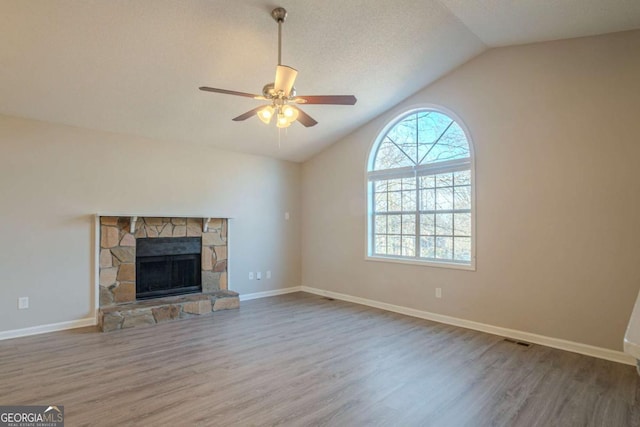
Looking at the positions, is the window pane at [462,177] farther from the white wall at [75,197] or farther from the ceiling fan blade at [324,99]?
the white wall at [75,197]

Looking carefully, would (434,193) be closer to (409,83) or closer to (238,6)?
(409,83)

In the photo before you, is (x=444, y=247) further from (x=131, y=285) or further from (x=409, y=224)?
(x=131, y=285)

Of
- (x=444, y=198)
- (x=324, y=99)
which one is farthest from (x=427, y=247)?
(x=324, y=99)

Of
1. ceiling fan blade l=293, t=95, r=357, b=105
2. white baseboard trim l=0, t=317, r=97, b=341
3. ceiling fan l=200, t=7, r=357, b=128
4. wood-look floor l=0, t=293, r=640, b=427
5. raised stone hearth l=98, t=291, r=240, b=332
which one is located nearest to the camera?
wood-look floor l=0, t=293, r=640, b=427

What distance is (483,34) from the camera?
3.72 m

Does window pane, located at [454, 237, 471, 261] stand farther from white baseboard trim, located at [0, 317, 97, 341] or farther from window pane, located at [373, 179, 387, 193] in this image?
white baseboard trim, located at [0, 317, 97, 341]

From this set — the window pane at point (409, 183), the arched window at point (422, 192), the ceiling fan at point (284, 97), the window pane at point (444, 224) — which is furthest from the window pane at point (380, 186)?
the ceiling fan at point (284, 97)

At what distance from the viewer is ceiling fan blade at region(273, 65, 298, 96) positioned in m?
2.46

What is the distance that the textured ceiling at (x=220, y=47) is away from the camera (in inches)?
113

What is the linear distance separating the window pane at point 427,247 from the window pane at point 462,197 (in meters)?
0.59

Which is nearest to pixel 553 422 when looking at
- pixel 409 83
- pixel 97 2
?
pixel 409 83

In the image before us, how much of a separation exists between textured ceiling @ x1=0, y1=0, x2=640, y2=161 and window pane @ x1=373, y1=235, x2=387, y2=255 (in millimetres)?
2107

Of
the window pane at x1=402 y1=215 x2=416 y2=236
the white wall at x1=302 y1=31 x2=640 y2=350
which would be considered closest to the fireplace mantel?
the window pane at x1=402 y1=215 x2=416 y2=236

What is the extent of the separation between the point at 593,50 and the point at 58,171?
5986mm
